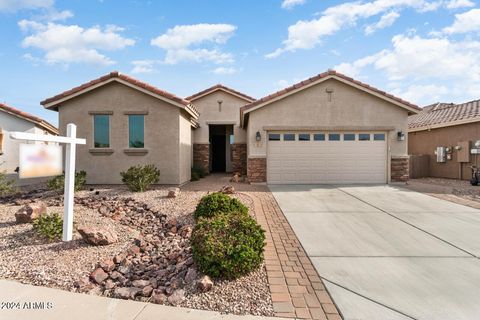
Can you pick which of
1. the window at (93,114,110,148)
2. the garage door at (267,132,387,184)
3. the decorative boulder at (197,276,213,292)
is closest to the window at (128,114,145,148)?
the window at (93,114,110,148)

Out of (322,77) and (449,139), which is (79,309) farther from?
(449,139)

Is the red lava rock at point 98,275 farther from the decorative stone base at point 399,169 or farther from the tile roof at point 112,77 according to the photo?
the decorative stone base at point 399,169

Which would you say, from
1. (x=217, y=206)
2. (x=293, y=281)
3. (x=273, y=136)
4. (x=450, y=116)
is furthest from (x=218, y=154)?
(x=293, y=281)

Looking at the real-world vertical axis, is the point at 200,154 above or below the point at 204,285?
above

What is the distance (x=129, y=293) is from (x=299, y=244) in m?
2.95

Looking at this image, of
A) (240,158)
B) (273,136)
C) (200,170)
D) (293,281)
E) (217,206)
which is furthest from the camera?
(240,158)

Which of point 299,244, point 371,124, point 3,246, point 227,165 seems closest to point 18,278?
point 3,246

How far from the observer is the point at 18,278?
3.68 m

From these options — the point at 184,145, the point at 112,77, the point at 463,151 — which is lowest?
the point at 463,151

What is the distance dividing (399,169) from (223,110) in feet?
36.8

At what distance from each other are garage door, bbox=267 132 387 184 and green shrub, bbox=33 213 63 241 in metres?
8.70

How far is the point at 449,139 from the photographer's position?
51.9ft

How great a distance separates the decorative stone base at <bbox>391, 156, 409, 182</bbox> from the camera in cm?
1235

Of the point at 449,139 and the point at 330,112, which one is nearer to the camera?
the point at 330,112
